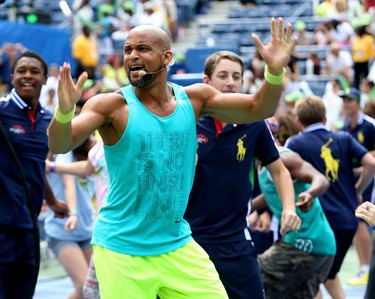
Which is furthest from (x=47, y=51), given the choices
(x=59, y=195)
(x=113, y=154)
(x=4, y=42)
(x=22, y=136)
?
(x=113, y=154)

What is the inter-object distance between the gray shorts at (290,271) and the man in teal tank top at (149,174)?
2.29 m

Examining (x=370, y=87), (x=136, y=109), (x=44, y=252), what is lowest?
(x=44, y=252)

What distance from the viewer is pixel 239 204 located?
6.79 metres

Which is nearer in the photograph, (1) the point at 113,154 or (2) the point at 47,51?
(1) the point at 113,154

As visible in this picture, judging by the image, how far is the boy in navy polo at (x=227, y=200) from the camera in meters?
6.68

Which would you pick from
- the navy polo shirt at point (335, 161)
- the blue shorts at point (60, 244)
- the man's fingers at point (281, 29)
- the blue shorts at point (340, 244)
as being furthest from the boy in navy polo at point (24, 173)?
the blue shorts at point (340, 244)

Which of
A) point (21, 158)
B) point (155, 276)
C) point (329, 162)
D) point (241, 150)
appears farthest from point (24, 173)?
point (329, 162)

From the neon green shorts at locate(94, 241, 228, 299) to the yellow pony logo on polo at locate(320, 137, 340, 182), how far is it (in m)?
3.54

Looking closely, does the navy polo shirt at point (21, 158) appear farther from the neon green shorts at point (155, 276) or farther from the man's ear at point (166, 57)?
the man's ear at point (166, 57)

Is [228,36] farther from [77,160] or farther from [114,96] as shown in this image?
[114,96]

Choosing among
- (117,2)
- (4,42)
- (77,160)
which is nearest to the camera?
(77,160)

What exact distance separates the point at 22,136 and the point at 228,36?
64.8 ft

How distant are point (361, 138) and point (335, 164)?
9.47ft

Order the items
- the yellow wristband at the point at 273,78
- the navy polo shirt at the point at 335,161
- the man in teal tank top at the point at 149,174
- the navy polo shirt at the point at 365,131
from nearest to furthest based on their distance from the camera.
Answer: the yellow wristband at the point at 273,78 < the man in teal tank top at the point at 149,174 < the navy polo shirt at the point at 335,161 < the navy polo shirt at the point at 365,131
